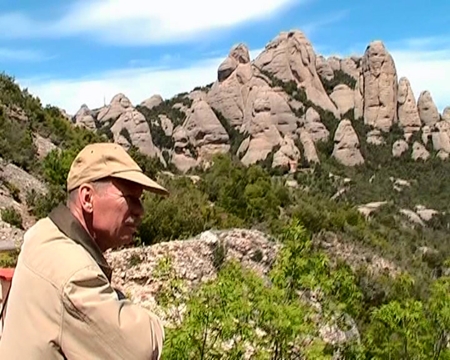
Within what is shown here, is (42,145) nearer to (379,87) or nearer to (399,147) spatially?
(399,147)

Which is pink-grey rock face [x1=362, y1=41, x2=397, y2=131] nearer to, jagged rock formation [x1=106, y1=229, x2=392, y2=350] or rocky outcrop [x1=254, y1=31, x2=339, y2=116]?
rocky outcrop [x1=254, y1=31, x2=339, y2=116]

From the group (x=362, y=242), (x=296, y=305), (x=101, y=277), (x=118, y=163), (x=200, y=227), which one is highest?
(x=118, y=163)

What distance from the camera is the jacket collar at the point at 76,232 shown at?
1691mm

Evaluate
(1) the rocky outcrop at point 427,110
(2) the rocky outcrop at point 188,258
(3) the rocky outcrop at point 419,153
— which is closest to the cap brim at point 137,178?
(2) the rocky outcrop at point 188,258

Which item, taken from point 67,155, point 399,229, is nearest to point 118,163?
point 67,155

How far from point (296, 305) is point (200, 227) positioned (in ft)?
30.0

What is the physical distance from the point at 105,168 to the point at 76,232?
16cm

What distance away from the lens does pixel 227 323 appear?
6.54 m

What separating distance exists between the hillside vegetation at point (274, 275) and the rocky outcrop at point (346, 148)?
52.8ft

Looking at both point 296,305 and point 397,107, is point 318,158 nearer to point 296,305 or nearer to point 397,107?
point 397,107

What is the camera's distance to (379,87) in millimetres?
65812

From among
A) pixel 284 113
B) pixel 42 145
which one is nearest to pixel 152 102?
pixel 284 113

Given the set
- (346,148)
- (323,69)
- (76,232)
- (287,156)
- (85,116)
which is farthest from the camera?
(323,69)

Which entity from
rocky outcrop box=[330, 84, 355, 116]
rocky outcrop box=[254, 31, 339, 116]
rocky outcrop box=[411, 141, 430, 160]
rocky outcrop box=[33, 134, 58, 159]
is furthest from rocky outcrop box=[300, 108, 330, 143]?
rocky outcrop box=[33, 134, 58, 159]
